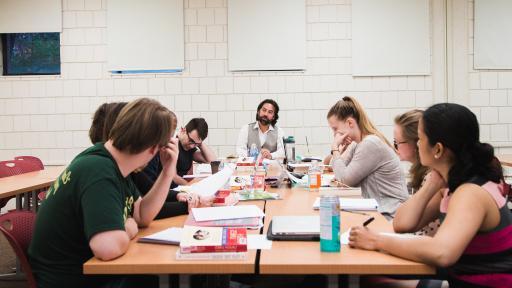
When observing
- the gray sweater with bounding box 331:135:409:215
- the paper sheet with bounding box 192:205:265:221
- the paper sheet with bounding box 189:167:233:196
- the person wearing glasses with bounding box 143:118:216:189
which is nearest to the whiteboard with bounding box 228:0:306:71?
the person wearing glasses with bounding box 143:118:216:189

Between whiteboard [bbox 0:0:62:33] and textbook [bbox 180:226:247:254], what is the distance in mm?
5216

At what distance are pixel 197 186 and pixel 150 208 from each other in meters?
0.55

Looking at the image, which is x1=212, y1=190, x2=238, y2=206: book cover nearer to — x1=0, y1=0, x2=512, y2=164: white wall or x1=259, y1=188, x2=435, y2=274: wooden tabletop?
x1=259, y1=188, x2=435, y2=274: wooden tabletop

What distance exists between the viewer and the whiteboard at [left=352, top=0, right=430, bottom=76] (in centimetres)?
577

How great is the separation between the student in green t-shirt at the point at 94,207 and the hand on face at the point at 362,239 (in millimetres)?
765

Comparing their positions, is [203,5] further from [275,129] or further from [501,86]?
[501,86]

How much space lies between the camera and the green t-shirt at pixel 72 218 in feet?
5.03

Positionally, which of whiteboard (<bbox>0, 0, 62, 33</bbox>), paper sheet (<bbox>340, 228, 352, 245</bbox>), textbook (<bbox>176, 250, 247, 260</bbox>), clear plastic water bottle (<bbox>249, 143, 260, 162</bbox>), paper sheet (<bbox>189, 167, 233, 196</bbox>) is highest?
whiteboard (<bbox>0, 0, 62, 33</bbox>)

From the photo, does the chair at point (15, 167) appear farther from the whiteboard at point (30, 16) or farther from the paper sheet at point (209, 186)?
the paper sheet at point (209, 186)

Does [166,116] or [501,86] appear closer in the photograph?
[166,116]

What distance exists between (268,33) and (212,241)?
15.2ft

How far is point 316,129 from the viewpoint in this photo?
594cm

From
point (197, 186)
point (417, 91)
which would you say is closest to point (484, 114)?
point (417, 91)

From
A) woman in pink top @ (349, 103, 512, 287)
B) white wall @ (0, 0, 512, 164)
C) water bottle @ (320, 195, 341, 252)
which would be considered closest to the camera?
woman in pink top @ (349, 103, 512, 287)
